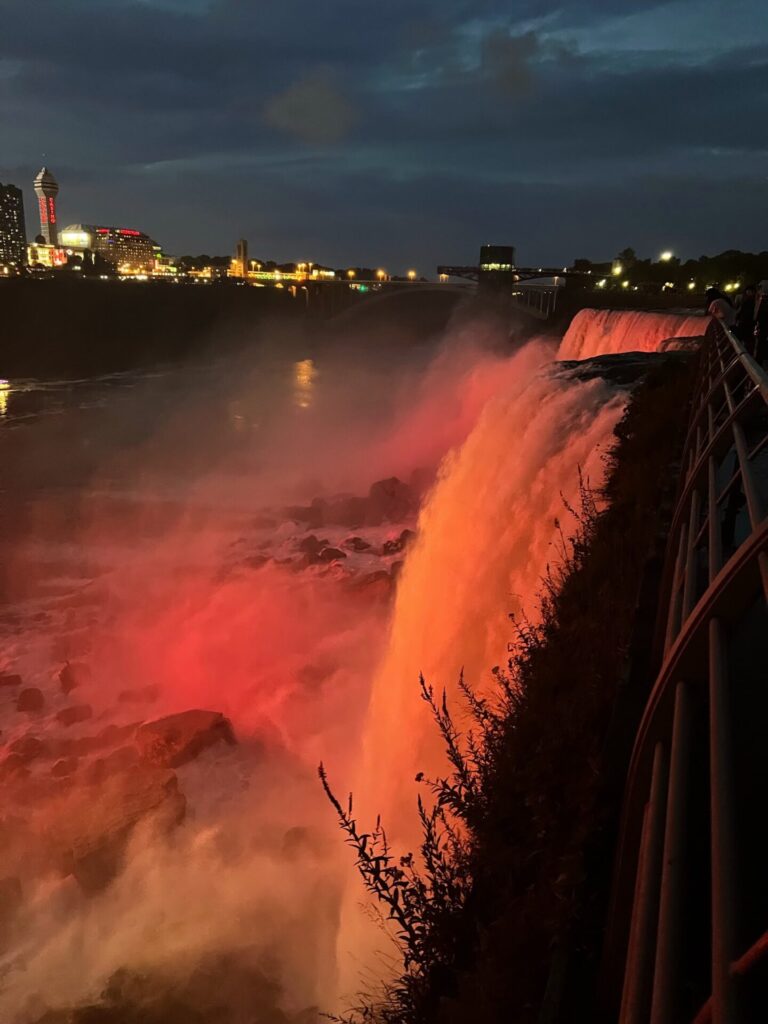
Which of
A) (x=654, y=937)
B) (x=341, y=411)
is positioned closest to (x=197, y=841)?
(x=654, y=937)

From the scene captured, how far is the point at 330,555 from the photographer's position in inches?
751

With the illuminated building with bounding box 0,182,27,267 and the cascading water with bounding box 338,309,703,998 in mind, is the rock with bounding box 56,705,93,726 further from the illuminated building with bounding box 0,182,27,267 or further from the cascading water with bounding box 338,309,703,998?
the illuminated building with bounding box 0,182,27,267

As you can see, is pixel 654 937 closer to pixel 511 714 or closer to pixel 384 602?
pixel 511 714

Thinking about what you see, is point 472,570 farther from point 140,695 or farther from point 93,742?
point 140,695

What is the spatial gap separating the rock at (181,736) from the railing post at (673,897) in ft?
36.4

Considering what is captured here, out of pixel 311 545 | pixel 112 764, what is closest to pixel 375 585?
pixel 311 545

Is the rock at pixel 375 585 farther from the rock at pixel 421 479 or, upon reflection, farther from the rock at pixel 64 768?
the rock at pixel 64 768

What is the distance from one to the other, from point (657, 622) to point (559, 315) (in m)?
44.9

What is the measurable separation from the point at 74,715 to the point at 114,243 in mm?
172263

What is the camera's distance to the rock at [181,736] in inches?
446

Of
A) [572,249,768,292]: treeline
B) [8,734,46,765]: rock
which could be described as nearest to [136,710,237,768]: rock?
[8,734,46,765]: rock

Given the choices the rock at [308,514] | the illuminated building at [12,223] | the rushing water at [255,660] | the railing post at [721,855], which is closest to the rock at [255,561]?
the rushing water at [255,660]

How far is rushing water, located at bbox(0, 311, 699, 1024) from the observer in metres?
8.06

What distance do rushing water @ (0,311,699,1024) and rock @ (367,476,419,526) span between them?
0.17m
